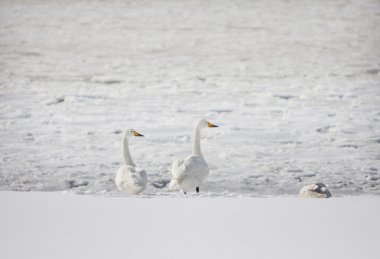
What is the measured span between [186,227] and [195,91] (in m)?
8.37

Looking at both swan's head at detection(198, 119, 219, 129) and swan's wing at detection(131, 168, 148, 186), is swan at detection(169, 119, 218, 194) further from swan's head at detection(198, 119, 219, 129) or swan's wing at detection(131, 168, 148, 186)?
swan's head at detection(198, 119, 219, 129)

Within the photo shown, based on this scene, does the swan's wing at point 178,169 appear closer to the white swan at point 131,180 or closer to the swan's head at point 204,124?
the white swan at point 131,180

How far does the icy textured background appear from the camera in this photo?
26.6 ft

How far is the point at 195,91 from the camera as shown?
13.5 m

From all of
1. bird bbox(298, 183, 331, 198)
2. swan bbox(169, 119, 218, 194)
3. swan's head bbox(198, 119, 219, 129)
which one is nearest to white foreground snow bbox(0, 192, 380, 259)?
bird bbox(298, 183, 331, 198)

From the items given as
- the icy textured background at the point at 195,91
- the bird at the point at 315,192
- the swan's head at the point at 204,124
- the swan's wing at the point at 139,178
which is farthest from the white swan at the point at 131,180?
the bird at the point at 315,192

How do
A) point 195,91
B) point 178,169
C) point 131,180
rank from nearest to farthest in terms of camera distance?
1. point 131,180
2. point 178,169
3. point 195,91

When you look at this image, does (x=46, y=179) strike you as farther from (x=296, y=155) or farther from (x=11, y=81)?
(x=11, y=81)

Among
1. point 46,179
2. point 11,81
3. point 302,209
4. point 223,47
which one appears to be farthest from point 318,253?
point 223,47

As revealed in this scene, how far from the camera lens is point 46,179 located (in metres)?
7.60

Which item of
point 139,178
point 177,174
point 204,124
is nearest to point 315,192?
point 177,174

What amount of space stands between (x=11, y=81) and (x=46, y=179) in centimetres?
693

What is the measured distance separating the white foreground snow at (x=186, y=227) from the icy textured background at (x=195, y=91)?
37.3 inches

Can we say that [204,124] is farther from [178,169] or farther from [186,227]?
[186,227]
